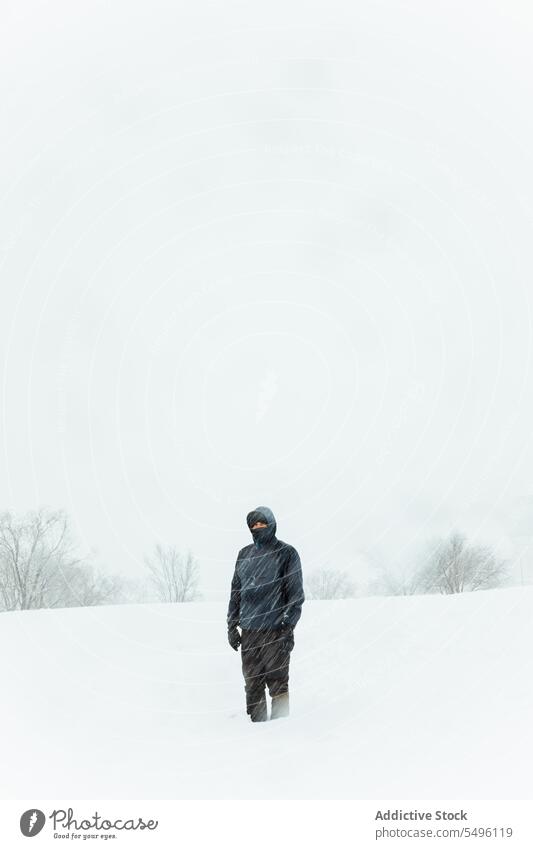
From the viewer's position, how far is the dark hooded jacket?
6508 mm

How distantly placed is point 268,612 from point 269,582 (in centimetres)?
30

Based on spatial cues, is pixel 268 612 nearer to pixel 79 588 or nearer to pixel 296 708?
pixel 296 708

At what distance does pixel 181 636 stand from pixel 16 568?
31054 mm

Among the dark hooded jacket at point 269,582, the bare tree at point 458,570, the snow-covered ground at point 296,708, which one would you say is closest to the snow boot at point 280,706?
the snow-covered ground at point 296,708

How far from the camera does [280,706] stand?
6.59 metres

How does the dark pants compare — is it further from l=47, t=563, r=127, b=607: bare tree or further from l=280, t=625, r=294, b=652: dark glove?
l=47, t=563, r=127, b=607: bare tree

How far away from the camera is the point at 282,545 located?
668 centimetres

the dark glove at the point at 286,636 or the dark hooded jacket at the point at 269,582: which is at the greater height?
the dark hooded jacket at the point at 269,582

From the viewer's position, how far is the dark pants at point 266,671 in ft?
21.4

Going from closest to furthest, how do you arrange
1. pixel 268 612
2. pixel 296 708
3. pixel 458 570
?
pixel 268 612 → pixel 296 708 → pixel 458 570

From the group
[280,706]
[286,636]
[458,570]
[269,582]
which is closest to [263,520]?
[269,582]

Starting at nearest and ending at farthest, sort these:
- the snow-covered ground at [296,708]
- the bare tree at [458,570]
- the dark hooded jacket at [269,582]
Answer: the snow-covered ground at [296,708] < the dark hooded jacket at [269,582] < the bare tree at [458,570]

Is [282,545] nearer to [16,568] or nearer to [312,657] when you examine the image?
[312,657]

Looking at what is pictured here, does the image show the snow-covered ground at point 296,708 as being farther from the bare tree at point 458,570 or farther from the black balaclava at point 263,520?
the bare tree at point 458,570
